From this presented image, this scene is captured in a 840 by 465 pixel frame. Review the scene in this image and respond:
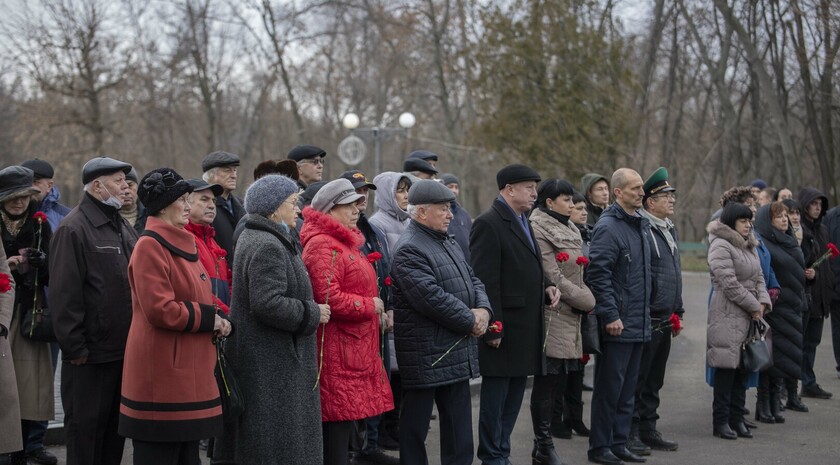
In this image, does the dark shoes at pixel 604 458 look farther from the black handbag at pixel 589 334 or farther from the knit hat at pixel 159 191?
the knit hat at pixel 159 191

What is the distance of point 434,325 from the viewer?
19.4ft

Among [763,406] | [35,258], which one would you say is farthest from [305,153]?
[763,406]

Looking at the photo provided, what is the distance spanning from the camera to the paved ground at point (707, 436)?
7.41 metres

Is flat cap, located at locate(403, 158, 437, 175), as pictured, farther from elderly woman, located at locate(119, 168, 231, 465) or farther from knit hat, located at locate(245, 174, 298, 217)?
elderly woman, located at locate(119, 168, 231, 465)

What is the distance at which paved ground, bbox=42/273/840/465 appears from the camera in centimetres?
741

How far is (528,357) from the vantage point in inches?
256

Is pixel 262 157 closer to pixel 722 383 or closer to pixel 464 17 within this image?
pixel 464 17

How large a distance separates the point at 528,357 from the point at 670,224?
2197 mm

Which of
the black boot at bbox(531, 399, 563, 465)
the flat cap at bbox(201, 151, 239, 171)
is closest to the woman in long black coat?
the black boot at bbox(531, 399, 563, 465)

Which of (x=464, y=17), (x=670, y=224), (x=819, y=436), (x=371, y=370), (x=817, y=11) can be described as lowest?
(x=819, y=436)

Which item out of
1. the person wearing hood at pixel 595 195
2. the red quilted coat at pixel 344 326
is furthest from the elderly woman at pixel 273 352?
the person wearing hood at pixel 595 195

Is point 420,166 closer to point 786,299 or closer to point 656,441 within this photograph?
point 656,441

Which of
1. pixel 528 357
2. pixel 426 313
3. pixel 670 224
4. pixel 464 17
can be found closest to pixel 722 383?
pixel 670 224

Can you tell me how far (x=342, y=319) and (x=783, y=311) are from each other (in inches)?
209
